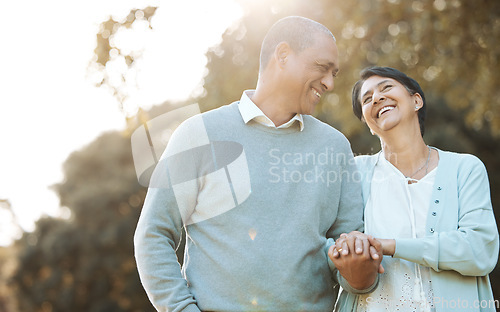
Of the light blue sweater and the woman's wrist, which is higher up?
the light blue sweater

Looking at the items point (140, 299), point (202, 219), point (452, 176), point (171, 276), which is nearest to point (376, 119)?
point (452, 176)

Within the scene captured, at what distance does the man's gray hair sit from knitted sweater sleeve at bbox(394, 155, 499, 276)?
1079 millimetres

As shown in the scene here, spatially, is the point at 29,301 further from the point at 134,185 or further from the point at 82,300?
the point at 134,185

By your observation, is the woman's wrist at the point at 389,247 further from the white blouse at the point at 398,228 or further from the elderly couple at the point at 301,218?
the white blouse at the point at 398,228

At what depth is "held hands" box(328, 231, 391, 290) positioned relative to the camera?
2.52m

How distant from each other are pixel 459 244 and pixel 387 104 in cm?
91

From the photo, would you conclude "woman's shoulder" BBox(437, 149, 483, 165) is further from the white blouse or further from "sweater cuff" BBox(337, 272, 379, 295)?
"sweater cuff" BBox(337, 272, 379, 295)

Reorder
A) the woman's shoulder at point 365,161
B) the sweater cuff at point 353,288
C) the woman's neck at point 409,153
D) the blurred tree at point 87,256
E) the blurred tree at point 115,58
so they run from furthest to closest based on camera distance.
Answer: the blurred tree at point 87,256 < the blurred tree at point 115,58 < the woman's shoulder at point 365,161 < the woman's neck at point 409,153 < the sweater cuff at point 353,288

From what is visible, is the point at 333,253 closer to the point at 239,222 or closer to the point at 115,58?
the point at 239,222

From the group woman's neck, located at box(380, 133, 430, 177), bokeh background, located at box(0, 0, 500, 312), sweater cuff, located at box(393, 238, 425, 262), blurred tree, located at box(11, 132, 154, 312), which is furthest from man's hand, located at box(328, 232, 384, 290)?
blurred tree, located at box(11, 132, 154, 312)

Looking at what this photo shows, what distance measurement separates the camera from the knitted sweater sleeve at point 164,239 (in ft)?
8.18

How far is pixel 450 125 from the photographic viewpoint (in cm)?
1605

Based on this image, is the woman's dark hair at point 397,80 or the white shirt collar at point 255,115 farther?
the woman's dark hair at point 397,80

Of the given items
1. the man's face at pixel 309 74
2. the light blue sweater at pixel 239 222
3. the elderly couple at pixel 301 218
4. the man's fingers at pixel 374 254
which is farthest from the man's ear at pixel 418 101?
the man's fingers at pixel 374 254
